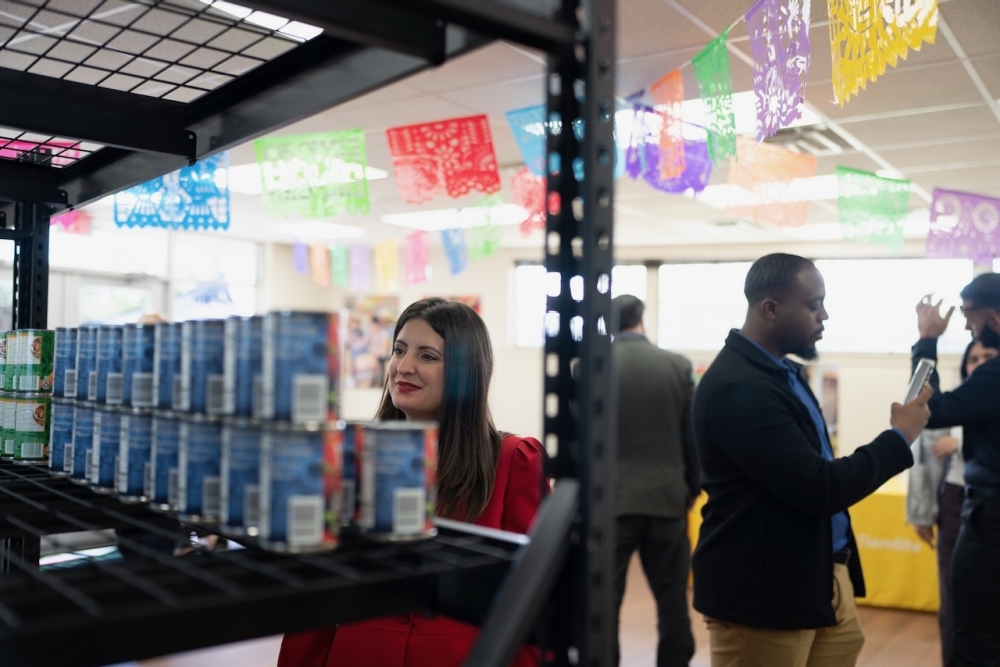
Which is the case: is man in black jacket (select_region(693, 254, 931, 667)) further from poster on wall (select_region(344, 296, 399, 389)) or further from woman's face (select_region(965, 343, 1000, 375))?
poster on wall (select_region(344, 296, 399, 389))

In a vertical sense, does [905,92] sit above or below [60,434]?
above

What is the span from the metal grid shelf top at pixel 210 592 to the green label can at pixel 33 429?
348 mm

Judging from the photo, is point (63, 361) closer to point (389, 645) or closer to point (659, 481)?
point (389, 645)

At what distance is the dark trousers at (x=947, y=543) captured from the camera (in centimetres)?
362

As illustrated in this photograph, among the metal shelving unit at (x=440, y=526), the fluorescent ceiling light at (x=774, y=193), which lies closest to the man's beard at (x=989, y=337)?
the fluorescent ceiling light at (x=774, y=193)

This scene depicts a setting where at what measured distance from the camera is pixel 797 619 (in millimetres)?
2092

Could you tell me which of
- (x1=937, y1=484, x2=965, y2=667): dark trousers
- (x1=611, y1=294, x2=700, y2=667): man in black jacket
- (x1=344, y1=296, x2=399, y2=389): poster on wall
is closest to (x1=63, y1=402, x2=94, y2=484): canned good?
(x1=611, y1=294, x2=700, y2=667): man in black jacket

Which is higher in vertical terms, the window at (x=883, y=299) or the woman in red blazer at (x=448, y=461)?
the window at (x=883, y=299)

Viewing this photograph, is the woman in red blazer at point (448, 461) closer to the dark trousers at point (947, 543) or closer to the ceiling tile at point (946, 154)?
the dark trousers at point (947, 543)

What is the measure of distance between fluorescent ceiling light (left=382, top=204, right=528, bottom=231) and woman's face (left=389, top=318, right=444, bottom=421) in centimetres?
534

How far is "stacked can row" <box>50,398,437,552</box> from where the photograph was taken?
0.73m

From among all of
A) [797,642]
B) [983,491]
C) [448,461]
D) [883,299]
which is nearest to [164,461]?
[448,461]

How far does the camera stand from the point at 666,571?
12.1 ft

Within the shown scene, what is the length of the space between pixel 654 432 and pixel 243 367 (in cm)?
321
